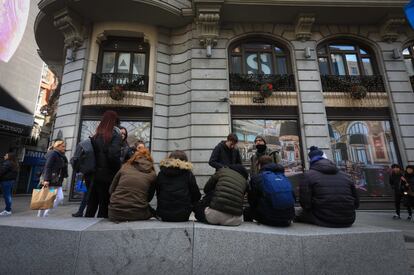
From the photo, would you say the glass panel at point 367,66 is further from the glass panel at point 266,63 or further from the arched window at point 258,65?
the glass panel at point 266,63

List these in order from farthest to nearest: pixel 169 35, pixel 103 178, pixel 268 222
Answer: pixel 169 35, pixel 103 178, pixel 268 222

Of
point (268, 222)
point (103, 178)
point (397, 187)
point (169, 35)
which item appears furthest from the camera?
point (169, 35)

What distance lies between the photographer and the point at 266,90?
10.6 meters

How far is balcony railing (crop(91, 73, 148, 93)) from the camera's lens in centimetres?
1095

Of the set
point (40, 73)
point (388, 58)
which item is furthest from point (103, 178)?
point (40, 73)

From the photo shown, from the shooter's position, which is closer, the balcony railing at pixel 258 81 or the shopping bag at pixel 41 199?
the shopping bag at pixel 41 199

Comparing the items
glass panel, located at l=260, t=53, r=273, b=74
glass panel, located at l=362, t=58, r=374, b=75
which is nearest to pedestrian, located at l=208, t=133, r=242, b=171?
→ glass panel, located at l=260, t=53, r=273, b=74

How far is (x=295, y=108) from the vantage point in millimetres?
11008

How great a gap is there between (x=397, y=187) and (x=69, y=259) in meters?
10.1

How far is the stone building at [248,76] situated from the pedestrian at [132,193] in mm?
6033

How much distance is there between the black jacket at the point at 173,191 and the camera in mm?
3678

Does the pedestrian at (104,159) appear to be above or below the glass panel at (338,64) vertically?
below

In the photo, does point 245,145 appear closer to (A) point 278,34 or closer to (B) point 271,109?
(B) point 271,109

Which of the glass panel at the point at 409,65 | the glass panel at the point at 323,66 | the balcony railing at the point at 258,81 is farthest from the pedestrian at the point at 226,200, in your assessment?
the glass panel at the point at 409,65
